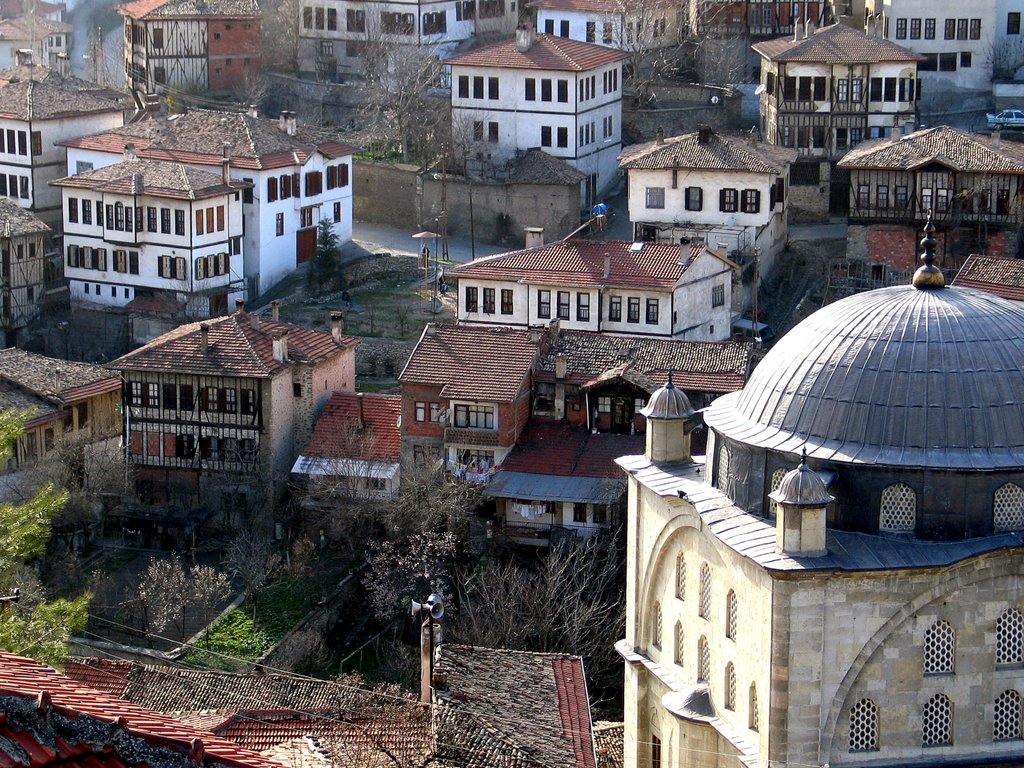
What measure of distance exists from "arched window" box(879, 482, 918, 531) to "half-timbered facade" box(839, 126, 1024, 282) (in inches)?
1471

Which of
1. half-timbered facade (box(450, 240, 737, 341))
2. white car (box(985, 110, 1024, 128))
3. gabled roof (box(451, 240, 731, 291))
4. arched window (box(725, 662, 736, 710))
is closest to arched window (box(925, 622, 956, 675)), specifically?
arched window (box(725, 662, 736, 710))

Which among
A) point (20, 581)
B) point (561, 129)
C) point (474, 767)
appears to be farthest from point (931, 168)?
point (474, 767)

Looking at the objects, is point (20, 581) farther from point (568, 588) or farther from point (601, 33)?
point (601, 33)

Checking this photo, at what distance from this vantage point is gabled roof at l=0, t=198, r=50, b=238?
7231 centimetres

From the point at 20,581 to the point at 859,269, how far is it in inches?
1223

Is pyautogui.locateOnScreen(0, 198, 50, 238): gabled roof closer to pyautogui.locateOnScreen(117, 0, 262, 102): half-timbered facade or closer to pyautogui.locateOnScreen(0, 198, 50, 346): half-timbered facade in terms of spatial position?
pyautogui.locateOnScreen(0, 198, 50, 346): half-timbered facade

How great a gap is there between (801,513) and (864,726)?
3.34 meters

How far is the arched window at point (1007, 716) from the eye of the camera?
31.3 metres

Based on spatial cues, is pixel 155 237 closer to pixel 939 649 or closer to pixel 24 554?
pixel 24 554

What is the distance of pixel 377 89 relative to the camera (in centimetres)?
8419

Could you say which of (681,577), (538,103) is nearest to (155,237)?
(538,103)

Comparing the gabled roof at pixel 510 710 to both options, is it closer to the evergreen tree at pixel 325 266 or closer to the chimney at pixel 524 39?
the evergreen tree at pixel 325 266

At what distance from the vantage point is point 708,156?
70.6 meters

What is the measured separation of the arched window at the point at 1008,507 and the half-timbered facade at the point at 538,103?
4812cm
